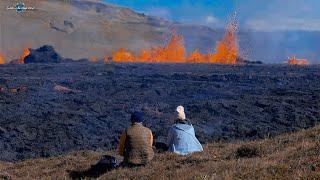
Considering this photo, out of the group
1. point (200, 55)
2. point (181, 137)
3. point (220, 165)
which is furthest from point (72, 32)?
point (220, 165)

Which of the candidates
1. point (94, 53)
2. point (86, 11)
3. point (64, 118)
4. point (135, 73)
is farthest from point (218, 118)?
point (86, 11)

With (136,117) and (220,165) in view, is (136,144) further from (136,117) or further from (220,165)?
(220,165)

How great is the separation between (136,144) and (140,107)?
16.3 metres

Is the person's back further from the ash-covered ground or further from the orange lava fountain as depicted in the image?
the orange lava fountain

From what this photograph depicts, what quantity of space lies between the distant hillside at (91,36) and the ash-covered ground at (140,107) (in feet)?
271

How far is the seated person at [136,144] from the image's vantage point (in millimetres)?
13617

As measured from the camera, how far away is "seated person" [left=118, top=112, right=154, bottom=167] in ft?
44.7

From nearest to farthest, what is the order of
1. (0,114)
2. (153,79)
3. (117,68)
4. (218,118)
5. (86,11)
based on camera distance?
(218,118) < (0,114) < (153,79) < (117,68) < (86,11)

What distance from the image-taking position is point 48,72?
161 feet

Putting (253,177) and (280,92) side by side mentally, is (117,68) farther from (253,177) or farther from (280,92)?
(253,177)

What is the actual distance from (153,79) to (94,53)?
105479mm

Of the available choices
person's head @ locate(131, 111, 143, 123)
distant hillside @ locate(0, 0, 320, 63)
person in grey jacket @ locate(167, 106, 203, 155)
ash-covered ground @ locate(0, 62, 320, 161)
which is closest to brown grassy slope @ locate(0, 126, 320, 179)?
person in grey jacket @ locate(167, 106, 203, 155)

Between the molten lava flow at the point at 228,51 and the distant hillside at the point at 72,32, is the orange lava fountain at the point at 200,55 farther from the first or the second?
the distant hillside at the point at 72,32

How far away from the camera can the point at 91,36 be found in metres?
166
